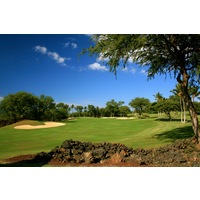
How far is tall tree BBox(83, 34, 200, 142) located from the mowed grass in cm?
401

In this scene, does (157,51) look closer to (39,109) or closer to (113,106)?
(113,106)

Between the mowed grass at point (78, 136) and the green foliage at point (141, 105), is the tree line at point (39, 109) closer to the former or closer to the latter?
the mowed grass at point (78, 136)

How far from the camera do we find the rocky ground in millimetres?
8875

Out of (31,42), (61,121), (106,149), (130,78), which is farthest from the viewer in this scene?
(61,121)

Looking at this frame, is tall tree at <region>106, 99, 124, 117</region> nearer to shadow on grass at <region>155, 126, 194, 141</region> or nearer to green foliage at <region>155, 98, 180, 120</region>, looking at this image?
shadow on grass at <region>155, 126, 194, 141</region>

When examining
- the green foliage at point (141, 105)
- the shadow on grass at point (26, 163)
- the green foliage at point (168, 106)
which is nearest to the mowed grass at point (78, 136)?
the shadow on grass at point (26, 163)

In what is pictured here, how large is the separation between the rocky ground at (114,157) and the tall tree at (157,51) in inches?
123

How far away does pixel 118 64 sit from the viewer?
12.7 metres

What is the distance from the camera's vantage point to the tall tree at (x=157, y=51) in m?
11.6
